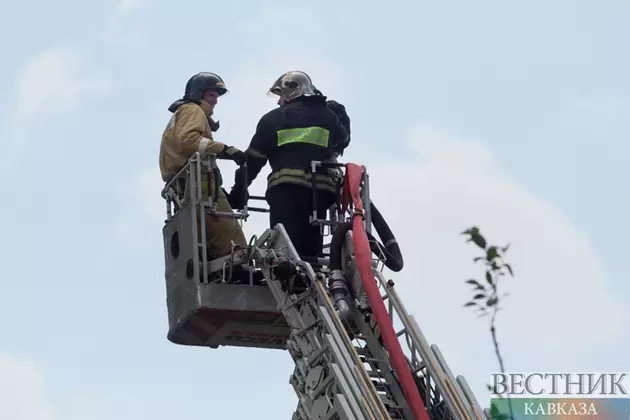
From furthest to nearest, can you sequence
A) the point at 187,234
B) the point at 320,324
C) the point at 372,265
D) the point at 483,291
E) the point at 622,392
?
the point at 187,234 → the point at 372,265 → the point at 320,324 → the point at 622,392 → the point at 483,291

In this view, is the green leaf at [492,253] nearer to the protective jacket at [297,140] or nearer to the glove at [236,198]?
the protective jacket at [297,140]

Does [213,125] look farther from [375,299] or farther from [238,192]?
[375,299]

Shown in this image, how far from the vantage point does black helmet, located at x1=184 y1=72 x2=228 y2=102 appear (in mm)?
15117

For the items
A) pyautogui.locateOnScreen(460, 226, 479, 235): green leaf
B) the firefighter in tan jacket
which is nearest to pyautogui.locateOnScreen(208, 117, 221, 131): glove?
the firefighter in tan jacket

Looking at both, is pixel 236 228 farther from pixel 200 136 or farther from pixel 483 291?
pixel 483 291

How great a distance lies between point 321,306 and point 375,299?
534 mm

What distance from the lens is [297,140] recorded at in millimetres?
14203

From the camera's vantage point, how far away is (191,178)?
1413cm

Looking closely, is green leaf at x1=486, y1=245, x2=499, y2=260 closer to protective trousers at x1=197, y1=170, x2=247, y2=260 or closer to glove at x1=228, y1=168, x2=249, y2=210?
protective trousers at x1=197, y1=170, x2=247, y2=260

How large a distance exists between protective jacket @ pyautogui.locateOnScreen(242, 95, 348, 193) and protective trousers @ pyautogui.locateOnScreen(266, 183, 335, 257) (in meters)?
0.09

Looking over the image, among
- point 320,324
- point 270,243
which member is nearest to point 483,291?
point 320,324

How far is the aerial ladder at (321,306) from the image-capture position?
11.6 meters

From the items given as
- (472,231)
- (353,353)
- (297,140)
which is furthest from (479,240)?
(297,140)

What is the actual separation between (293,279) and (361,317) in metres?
0.81
